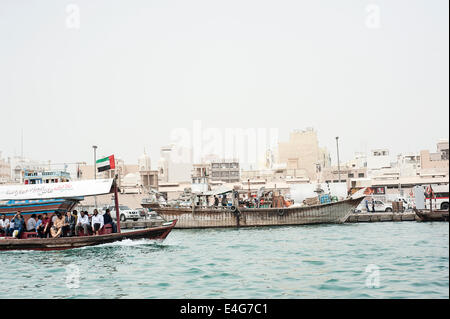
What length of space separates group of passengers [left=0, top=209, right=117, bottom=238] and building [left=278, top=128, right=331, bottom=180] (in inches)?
3175

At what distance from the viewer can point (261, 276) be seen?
1603 centimetres

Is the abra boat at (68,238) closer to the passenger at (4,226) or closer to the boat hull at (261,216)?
the passenger at (4,226)

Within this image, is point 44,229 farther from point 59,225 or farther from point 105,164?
point 105,164

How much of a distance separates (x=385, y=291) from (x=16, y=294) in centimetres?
1028

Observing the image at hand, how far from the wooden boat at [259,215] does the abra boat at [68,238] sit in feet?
44.2

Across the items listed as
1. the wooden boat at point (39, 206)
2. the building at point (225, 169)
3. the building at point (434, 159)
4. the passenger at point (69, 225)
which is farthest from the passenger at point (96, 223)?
the building at point (225, 169)

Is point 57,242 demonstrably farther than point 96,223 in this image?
No

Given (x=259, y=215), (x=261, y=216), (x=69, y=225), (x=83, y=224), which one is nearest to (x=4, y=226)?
(x=69, y=225)

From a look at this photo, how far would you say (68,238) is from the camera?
75.3 feet

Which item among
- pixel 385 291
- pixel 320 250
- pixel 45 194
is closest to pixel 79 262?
pixel 45 194

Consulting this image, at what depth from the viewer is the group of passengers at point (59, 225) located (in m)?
23.5

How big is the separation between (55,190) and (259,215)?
55.6ft

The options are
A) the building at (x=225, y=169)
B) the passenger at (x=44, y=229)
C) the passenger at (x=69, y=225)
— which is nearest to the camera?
the passenger at (x=44, y=229)
